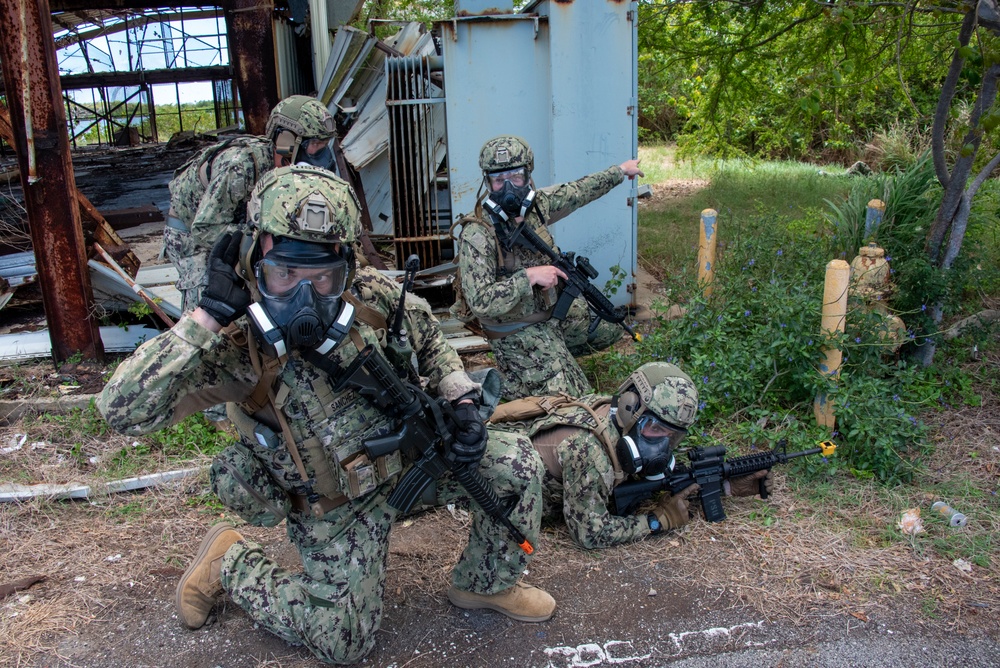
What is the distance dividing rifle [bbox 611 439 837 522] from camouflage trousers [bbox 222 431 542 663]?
0.72 meters

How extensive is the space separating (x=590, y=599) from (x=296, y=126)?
2.72 metres

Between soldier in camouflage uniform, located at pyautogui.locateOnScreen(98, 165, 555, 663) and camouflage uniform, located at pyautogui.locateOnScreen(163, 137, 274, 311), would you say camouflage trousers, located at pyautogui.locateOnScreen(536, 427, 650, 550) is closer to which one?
soldier in camouflage uniform, located at pyautogui.locateOnScreen(98, 165, 555, 663)

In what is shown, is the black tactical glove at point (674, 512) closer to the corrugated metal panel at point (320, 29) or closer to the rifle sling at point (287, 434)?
the rifle sling at point (287, 434)

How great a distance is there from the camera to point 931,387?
4.52 meters

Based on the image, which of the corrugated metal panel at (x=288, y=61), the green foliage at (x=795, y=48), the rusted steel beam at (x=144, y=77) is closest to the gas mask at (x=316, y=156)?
the green foliage at (x=795, y=48)

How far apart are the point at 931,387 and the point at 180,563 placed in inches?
161

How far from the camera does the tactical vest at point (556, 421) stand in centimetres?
355

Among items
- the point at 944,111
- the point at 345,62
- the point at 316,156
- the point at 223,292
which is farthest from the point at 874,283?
the point at 345,62

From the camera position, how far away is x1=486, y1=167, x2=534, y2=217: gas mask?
4.36m

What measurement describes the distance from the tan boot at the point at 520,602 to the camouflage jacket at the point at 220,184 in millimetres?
2147

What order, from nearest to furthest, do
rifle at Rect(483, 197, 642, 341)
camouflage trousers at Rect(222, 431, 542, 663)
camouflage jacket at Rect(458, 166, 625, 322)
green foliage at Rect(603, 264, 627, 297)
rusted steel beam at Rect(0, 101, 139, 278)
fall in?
1. camouflage trousers at Rect(222, 431, 542, 663)
2. camouflage jacket at Rect(458, 166, 625, 322)
3. rifle at Rect(483, 197, 642, 341)
4. rusted steel beam at Rect(0, 101, 139, 278)
5. green foliage at Rect(603, 264, 627, 297)

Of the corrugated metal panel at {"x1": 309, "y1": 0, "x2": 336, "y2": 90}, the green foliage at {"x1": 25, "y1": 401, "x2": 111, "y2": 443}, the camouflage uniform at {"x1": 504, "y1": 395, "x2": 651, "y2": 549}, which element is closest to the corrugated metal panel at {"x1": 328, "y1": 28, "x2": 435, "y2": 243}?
the corrugated metal panel at {"x1": 309, "y1": 0, "x2": 336, "y2": 90}

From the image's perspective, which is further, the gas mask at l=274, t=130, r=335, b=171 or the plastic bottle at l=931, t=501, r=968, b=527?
the gas mask at l=274, t=130, r=335, b=171

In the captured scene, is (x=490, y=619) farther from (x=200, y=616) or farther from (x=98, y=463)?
(x=98, y=463)
